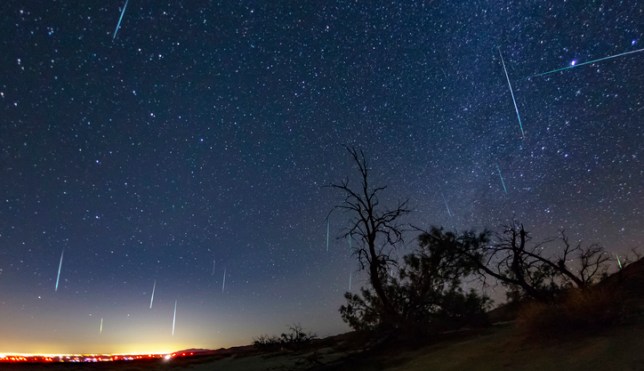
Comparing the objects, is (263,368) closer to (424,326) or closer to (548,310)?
(424,326)

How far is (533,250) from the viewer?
48.5ft

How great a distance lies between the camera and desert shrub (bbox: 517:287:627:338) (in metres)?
9.38

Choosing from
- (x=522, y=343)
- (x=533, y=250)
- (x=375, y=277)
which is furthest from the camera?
(x=375, y=277)

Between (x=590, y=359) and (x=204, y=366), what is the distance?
15.0 metres

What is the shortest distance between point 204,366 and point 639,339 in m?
15.7

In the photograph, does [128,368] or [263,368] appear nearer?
A: [263,368]

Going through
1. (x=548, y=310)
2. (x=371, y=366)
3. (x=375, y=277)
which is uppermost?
(x=375, y=277)

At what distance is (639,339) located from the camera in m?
7.66

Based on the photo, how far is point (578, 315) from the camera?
952 centimetres

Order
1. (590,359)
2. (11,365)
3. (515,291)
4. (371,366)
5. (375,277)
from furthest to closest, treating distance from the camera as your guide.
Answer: (515,291)
(375,277)
(11,365)
(371,366)
(590,359)

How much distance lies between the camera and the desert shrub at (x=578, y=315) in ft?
30.8

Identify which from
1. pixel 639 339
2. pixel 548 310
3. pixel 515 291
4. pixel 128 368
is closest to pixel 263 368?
pixel 128 368

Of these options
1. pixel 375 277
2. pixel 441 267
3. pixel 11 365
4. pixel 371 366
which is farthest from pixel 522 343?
pixel 11 365

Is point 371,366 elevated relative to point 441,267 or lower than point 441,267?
lower
